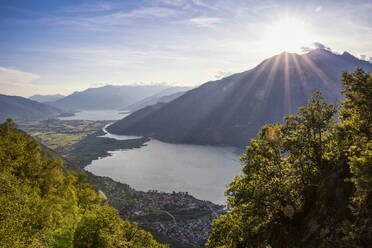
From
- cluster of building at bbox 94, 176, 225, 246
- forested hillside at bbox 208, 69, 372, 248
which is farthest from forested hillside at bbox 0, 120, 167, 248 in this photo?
cluster of building at bbox 94, 176, 225, 246

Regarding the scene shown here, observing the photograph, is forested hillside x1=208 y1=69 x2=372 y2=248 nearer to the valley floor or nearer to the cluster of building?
the valley floor

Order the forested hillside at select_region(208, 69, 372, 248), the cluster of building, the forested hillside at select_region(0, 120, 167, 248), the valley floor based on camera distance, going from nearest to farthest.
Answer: the forested hillside at select_region(208, 69, 372, 248) < the forested hillside at select_region(0, 120, 167, 248) < the valley floor < the cluster of building

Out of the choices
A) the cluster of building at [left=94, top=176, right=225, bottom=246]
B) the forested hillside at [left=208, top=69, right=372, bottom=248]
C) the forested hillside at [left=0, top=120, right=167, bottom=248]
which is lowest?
the cluster of building at [left=94, top=176, right=225, bottom=246]

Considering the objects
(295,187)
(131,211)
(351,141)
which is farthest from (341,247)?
(131,211)

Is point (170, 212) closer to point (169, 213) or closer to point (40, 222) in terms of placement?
point (169, 213)

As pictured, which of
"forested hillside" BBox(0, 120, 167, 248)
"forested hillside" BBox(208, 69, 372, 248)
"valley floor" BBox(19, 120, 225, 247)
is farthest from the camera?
"valley floor" BBox(19, 120, 225, 247)

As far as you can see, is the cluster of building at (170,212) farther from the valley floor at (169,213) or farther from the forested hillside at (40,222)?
the forested hillside at (40,222)

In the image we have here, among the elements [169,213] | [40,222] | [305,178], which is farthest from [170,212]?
[305,178]

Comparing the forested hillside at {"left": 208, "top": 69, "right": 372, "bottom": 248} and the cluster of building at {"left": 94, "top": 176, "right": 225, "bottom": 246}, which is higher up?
the forested hillside at {"left": 208, "top": 69, "right": 372, "bottom": 248}

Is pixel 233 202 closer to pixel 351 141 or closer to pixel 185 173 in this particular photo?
pixel 351 141
